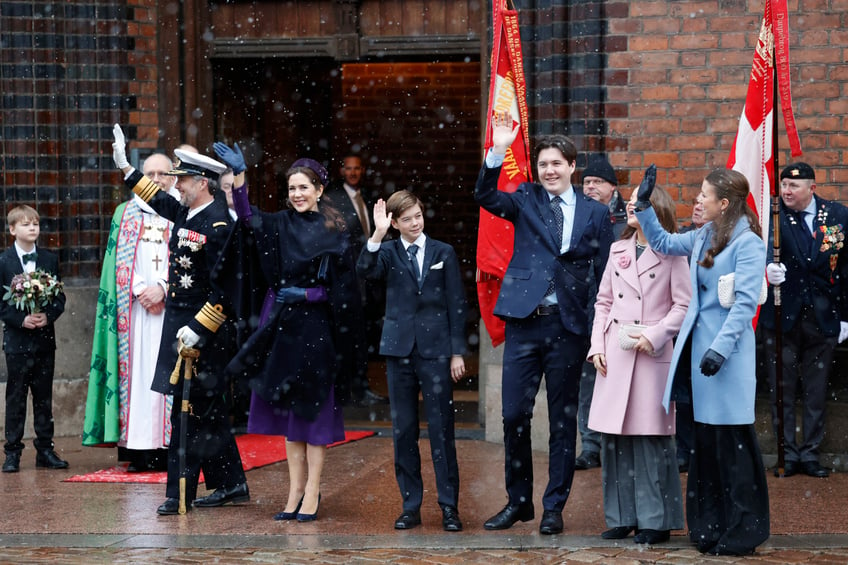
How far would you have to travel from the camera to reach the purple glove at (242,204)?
723 centimetres

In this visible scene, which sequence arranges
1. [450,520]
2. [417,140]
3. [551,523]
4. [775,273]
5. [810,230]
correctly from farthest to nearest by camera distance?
[417,140], [810,230], [775,273], [450,520], [551,523]

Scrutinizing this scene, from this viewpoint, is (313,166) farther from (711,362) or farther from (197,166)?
(711,362)

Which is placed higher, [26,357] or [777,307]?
[777,307]

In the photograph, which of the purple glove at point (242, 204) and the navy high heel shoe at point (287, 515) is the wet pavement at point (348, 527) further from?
the purple glove at point (242, 204)

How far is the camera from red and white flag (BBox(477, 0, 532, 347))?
25.6ft

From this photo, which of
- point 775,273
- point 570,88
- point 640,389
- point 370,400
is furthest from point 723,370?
point 370,400

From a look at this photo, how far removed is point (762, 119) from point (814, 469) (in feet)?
7.40

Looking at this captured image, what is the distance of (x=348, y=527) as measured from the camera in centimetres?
714

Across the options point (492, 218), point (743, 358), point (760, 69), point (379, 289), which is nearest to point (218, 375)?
point (379, 289)

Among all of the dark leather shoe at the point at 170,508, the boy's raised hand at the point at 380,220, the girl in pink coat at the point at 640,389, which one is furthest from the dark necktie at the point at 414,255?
the dark leather shoe at the point at 170,508

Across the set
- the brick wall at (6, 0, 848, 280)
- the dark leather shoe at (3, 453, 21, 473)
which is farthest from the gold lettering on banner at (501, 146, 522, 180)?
the dark leather shoe at (3, 453, 21, 473)

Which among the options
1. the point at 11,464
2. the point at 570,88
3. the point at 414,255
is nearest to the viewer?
the point at 414,255

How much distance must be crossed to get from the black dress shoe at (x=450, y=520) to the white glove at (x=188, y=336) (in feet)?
5.55

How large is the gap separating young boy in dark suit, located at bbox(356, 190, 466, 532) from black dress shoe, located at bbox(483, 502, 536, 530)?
0.68ft
